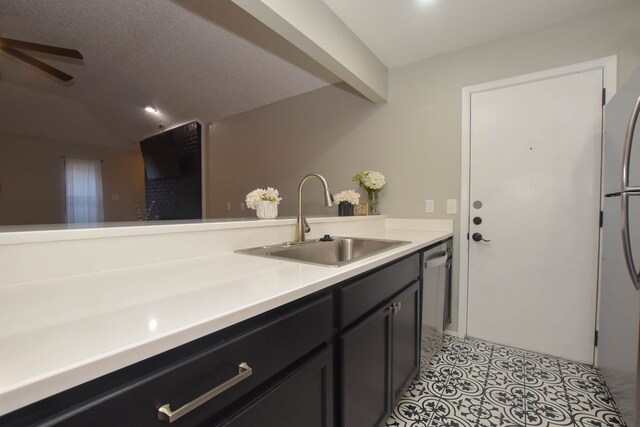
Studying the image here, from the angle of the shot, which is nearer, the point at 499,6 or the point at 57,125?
the point at 499,6

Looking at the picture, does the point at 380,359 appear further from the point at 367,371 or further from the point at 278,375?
the point at 278,375

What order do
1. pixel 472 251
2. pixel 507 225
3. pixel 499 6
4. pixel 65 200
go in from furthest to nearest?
pixel 65 200
pixel 472 251
pixel 507 225
pixel 499 6

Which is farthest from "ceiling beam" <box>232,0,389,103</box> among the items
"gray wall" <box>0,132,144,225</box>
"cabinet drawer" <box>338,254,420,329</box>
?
"gray wall" <box>0,132,144,225</box>

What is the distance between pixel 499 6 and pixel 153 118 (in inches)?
191

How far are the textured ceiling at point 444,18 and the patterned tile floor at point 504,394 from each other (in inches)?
83.4

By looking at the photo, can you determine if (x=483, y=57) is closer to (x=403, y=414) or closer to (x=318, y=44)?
(x=318, y=44)

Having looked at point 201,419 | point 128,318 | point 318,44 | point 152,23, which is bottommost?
point 201,419

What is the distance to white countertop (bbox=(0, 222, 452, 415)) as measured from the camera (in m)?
0.38

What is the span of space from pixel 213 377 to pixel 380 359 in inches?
32.1

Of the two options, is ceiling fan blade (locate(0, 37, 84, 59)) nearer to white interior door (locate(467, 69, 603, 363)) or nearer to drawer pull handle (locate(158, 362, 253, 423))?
drawer pull handle (locate(158, 362, 253, 423))

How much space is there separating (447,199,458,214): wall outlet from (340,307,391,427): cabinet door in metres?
1.36

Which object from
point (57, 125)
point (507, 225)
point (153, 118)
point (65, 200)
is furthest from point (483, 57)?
point (65, 200)

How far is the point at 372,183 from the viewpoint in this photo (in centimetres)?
242

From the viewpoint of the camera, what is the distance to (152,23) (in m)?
2.20
